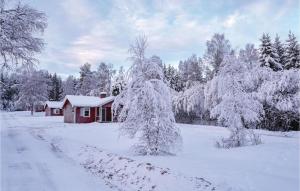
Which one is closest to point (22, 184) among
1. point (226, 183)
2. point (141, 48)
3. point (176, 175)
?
point (176, 175)

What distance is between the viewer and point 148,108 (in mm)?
13266

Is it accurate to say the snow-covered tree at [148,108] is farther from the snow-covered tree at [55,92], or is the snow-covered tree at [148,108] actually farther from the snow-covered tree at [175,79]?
the snow-covered tree at [55,92]

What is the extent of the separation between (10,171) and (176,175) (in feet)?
20.0

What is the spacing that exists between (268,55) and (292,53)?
412cm

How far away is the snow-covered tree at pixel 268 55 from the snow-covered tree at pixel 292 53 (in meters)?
1.94

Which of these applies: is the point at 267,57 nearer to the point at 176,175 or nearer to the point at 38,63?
the point at 38,63

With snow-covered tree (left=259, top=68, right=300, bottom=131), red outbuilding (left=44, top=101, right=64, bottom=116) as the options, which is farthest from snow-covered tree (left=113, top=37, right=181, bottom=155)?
red outbuilding (left=44, top=101, right=64, bottom=116)

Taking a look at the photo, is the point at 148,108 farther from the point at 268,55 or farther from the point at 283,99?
the point at 268,55

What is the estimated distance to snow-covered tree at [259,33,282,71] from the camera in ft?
130

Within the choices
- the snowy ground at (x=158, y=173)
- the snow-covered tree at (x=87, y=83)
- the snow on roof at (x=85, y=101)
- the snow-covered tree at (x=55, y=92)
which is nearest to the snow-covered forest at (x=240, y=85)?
the snow on roof at (x=85, y=101)

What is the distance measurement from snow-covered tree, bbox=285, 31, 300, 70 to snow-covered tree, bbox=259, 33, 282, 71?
1941 millimetres

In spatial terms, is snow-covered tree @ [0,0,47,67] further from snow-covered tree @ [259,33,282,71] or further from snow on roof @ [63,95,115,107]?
snow-covered tree @ [259,33,282,71]

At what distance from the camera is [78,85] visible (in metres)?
100

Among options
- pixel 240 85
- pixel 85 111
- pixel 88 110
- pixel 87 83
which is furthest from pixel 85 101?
pixel 87 83
